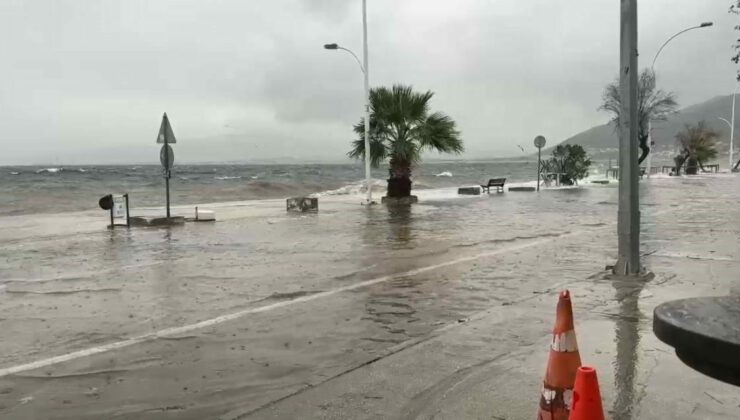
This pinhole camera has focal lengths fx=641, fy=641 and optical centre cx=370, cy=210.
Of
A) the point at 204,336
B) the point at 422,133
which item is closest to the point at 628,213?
the point at 204,336

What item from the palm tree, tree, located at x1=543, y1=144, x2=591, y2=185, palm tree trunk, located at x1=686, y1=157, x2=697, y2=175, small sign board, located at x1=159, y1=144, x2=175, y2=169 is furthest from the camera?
palm tree trunk, located at x1=686, y1=157, x2=697, y2=175

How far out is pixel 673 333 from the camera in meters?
2.62

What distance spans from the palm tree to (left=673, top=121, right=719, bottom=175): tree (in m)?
43.8

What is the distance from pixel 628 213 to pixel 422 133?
1760cm

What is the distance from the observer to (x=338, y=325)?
6246 mm

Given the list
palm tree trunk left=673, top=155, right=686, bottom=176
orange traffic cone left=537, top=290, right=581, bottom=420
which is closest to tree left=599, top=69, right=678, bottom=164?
A: palm tree trunk left=673, top=155, right=686, bottom=176

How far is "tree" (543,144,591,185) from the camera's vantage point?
38.3m

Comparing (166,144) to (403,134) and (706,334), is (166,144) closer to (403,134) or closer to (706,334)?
(403,134)

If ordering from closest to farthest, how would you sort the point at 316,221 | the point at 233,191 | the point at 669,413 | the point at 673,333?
1. the point at 673,333
2. the point at 669,413
3. the point at 316,221
4. the point at 233,191

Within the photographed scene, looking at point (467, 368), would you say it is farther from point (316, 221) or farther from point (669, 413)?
point (316, 221)

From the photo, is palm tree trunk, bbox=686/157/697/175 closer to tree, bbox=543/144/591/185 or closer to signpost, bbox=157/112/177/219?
tree, bbox=543/144/591/185

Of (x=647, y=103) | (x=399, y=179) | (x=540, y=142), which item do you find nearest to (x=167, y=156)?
(x=399, y=179)

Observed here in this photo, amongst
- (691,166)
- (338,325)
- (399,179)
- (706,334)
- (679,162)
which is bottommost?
(338,325)

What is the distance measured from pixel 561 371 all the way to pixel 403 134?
73.1ft
